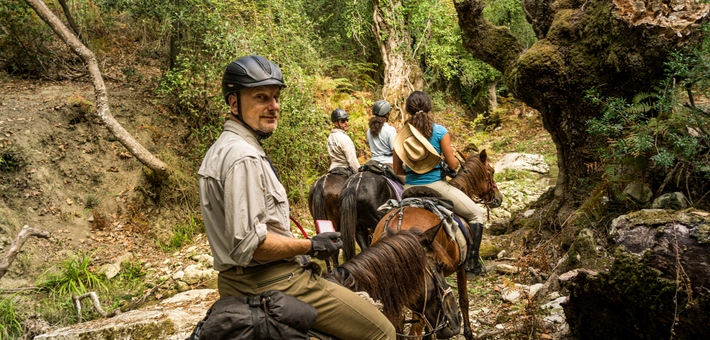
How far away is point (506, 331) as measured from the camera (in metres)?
3.83

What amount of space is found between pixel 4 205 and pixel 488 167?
29.7 feet

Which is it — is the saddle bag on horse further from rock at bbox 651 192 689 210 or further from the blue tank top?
rock at bbox 651 192 689 210

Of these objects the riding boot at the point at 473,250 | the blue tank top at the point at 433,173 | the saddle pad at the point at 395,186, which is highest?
the blue tank top at the point at 433,173

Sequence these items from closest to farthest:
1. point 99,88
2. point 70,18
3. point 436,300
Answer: point 436,300 < point 99,88 < point 70,18

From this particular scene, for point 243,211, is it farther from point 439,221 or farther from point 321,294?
point 439,221

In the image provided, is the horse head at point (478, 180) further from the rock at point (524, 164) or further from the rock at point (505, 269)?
the rock at point (524, 164)

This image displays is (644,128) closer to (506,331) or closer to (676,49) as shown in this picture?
(676,49)

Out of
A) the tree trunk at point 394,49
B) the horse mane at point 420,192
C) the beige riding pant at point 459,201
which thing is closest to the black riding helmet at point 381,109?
the beige riding pant at point 459,201

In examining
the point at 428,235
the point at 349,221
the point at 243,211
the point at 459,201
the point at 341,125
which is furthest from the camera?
the point at 341,125

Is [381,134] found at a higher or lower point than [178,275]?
higher

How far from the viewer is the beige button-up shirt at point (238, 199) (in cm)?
167

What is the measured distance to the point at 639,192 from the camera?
3.92 metres

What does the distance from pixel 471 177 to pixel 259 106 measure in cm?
348

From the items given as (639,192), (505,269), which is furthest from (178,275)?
(639,192)
